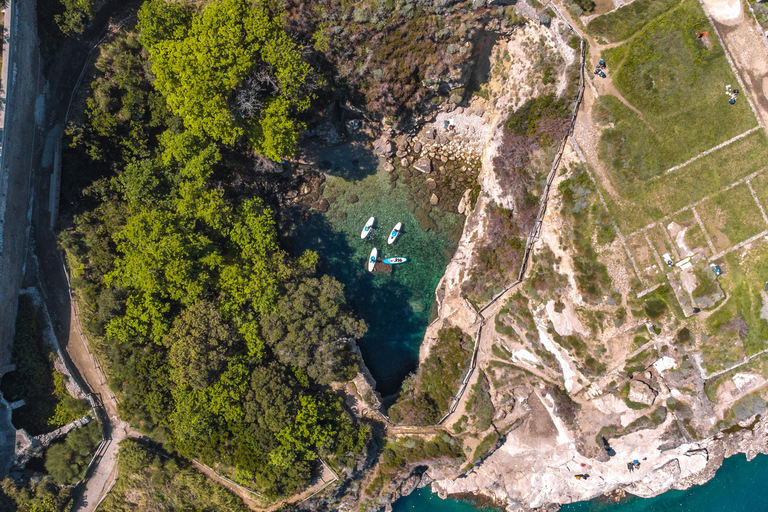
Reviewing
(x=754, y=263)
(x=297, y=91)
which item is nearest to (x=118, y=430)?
(x=297, y=91)

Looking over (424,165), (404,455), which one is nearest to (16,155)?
(424,165)

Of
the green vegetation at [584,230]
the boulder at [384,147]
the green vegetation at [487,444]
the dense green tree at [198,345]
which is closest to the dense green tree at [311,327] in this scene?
the dense green tree at [198,345]

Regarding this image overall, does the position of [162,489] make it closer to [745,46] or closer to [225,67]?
[225,67]

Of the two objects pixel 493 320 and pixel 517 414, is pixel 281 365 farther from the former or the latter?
pixel 517 414

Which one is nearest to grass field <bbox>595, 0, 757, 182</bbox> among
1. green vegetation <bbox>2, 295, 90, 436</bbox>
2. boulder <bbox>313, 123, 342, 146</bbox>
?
boulder <bbox>313, 123, 342, 146</bbox>

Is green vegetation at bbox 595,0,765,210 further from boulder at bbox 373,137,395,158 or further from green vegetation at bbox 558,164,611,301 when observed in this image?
boulder at bbox 373,137,395,158

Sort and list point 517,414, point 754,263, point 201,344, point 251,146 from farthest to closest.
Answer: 1. point 517,414
2. point 251,146
3. point 754,263
4. point 201,344

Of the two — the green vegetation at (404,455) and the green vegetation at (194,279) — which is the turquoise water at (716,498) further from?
the green vegetation at (194,279)
